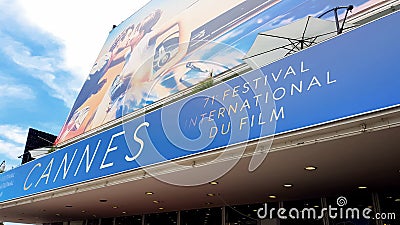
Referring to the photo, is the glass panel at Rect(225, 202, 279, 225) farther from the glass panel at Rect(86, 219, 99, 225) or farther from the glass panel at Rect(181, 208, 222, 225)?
the glass panel at Rect(86, 219, 99, 225)

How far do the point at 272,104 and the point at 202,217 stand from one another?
5.68 meters

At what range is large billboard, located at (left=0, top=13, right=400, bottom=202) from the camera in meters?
2.95

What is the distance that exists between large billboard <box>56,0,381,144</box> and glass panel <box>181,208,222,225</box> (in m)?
2.82

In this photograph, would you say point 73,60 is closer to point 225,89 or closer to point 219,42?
point 219,42

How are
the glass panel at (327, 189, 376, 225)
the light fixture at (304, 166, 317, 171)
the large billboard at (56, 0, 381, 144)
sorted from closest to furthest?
the light fixture at (304, 166, 317, 171)
the glass panel at (327, 189, 376, 225)
the large billboard at (56, 0, 381, 144)

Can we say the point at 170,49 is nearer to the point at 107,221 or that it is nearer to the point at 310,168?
the point at 310,168

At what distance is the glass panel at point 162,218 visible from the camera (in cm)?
930

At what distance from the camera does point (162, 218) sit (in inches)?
380

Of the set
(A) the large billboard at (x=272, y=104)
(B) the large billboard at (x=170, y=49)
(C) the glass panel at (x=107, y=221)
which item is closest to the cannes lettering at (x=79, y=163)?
(A) the large billboard at (x=272, y=104)

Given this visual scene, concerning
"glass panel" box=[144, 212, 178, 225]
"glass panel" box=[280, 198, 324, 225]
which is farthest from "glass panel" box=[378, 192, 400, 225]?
"glass panel" box=[144, 212, 178, 225]

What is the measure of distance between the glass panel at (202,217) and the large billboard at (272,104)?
3.56m

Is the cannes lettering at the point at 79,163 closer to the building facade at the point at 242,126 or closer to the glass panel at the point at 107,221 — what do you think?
the building facade at the point at 242,126

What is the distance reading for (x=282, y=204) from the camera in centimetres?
713

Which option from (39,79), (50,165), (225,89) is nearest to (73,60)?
(39,79)
